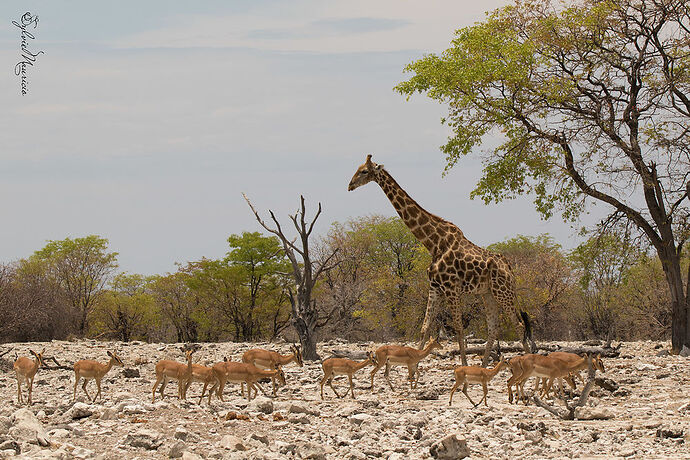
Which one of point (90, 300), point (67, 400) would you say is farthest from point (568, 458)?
point (90, 300)

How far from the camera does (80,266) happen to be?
4703 cm

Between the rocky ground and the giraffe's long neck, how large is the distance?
10.7 ft

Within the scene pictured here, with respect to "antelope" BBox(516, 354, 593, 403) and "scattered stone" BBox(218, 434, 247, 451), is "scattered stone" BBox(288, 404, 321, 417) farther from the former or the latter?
"antelope" BBox(516, 354, 593, 403)

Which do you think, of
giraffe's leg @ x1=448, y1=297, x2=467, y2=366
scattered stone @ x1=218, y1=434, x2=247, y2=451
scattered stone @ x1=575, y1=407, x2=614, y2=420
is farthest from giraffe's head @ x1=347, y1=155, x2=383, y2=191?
scattered stone @ x1=218, y1=434, x2=247, y2=451

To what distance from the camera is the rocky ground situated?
8.60 meters

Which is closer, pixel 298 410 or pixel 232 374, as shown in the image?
pixel 298 410

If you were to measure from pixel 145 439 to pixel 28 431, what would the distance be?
138cm

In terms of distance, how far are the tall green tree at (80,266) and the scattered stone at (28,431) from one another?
119 ft

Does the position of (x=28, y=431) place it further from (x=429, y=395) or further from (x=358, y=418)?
(x=429, y=395)

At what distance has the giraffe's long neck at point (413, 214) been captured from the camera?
15.8 metres

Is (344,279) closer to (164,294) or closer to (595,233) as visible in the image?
(164,294)

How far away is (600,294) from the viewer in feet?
112

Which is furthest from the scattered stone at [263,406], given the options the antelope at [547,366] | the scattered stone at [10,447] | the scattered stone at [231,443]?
the antelope at [547,366]

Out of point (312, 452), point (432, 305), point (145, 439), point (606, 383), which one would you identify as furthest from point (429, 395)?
point (145, 439)
